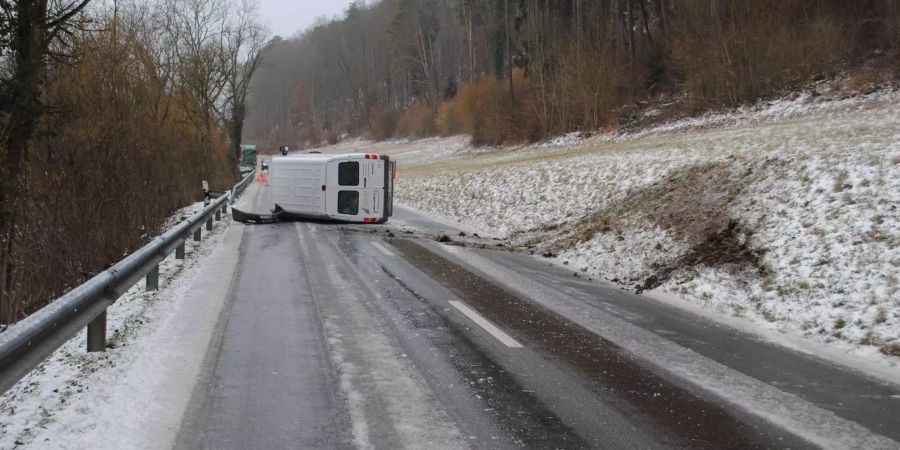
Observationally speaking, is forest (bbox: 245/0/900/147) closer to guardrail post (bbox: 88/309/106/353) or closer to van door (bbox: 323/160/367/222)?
van door (bbox: 323/160/367/222)

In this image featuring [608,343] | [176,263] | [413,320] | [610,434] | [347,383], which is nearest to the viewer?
[610,434]

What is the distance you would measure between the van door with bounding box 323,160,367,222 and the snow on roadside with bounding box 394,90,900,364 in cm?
379

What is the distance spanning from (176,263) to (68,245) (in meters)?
1.61

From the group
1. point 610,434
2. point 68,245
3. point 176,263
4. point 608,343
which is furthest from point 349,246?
point 610,434

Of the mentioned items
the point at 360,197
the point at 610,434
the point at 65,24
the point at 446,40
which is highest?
the point at 446,40

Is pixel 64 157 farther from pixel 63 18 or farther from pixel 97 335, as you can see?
pixel 97 335

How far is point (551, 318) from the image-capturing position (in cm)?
760

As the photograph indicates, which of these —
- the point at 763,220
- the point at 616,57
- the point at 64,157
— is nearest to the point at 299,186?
the point at 64,157

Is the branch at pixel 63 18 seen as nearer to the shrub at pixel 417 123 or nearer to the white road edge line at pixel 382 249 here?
the white road edge line at pixel 382 249

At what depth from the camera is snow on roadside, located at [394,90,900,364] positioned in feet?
25.1

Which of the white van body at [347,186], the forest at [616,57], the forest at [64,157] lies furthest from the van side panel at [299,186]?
the forest at [616,57]

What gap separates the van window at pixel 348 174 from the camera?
18.0 meters

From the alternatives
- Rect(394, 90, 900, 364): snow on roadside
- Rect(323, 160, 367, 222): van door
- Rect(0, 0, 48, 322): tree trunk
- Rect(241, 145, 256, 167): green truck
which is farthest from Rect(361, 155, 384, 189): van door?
Rect(241, 145, 256, 167): green truck

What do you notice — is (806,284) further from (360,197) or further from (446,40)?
(446,40)
